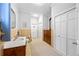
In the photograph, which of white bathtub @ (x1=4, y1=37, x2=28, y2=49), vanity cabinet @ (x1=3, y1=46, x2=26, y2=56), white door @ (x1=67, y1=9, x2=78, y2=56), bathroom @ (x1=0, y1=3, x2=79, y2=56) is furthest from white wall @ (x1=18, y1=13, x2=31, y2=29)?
white door @ (x1=67, y1=9, x2=78, y2=56)

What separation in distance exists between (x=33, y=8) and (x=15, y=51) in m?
0.72

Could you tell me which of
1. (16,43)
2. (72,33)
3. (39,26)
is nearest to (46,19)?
(39,26)

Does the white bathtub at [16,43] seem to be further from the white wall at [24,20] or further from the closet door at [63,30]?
the closet door at [63,30]

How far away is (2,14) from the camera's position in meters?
1.77

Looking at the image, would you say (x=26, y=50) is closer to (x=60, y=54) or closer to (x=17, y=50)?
(x=17, y=50)

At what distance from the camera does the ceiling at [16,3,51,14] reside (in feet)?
6.08

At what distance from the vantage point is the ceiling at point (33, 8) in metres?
1.85

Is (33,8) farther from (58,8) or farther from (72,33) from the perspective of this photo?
(72,33)

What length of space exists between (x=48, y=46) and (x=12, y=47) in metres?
Answer: 0.59

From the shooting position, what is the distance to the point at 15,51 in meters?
1.82

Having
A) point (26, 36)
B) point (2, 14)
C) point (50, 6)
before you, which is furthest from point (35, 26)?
point (2, 14)

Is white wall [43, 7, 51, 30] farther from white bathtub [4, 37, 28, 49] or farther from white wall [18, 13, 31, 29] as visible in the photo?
white bathtub [4, 37, 28, 49]

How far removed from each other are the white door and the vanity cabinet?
2.31 ft

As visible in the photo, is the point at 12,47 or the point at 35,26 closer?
the point at 12,47
